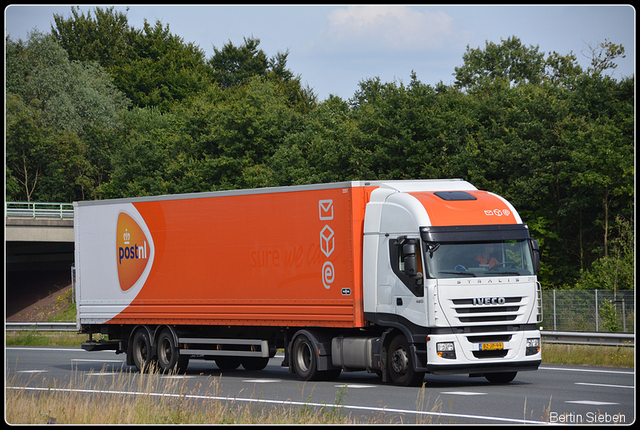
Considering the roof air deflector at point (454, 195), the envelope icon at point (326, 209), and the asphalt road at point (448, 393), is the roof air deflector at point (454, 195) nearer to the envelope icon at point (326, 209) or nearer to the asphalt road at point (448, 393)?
the envelope icon at point (326, 209)

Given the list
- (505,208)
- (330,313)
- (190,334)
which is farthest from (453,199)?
(190,334)

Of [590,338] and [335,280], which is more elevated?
[335,280]

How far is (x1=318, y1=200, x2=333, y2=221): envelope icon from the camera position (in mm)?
15477

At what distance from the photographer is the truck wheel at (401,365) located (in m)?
14.3

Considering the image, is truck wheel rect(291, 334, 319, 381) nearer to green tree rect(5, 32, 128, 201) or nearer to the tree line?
the tree line

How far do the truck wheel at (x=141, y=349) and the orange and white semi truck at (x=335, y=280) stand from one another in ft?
0.15

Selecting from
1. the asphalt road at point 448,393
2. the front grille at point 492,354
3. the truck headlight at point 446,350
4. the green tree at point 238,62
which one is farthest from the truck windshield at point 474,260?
the green tree at point 238,62

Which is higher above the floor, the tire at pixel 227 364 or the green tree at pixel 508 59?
the green tree at pixel 508 59

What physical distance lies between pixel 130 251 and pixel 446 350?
834 centimetres

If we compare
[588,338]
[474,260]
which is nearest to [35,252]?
[588,338]

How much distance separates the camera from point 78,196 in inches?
2734

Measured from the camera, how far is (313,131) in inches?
1961

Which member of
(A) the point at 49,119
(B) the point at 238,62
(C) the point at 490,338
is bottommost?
(C) the point at 490,338

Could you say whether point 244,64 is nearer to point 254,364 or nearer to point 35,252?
point 35,252
